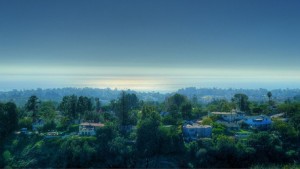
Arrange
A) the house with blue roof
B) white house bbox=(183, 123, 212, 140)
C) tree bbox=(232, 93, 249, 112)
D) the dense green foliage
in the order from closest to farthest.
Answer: the dense green foliage → white house bbox=(183, 123, 212, 140) → the house with blue roof → tree bbox=(232, 93, 249, 112)

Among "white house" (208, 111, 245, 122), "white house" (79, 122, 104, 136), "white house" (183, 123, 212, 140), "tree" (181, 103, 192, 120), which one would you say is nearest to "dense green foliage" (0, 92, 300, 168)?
"white house" (183, 123, 212, 140)

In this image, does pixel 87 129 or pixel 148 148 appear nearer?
pixel 148 148

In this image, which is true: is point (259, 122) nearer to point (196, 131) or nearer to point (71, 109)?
point (196, 131)

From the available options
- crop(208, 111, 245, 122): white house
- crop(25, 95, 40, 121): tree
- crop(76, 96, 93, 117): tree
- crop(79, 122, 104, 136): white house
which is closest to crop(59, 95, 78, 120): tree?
crop(76, 96, 93, 117): tree

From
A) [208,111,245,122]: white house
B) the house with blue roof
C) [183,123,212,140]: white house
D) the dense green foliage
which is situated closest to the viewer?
the dense green foliage

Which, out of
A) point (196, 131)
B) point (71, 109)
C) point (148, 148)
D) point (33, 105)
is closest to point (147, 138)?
point (148, 148)

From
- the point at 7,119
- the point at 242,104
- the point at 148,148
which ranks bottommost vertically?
the point at 148,148

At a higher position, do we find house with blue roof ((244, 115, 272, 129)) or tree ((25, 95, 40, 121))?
tree ((25, 95, 40, 121))

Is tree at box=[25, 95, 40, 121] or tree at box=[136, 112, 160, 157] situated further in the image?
tree at box=[25, 95, 40, 121]

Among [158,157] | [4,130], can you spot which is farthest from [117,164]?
[4,130]

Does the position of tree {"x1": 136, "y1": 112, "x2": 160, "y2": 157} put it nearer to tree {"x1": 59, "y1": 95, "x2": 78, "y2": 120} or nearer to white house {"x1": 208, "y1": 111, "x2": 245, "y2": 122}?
tree {"x1": 59, "y1": 95, "x2": 78, "y2": 120}

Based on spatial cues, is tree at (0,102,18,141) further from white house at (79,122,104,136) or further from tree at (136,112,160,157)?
tree at (136,112,160,157)

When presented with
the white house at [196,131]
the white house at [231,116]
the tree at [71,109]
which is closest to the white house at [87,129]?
the tree at [71,109]

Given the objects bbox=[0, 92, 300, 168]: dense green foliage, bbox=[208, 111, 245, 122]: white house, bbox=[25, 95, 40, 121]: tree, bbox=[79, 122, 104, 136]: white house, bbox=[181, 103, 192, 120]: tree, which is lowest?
bbox=[0, 92, 300, 168]: dense green foliage
